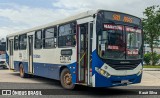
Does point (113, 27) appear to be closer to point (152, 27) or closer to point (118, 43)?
point (118, 43)

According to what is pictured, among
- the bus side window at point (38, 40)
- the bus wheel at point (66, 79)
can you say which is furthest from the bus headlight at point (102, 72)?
the bus side window at point (38, 40)

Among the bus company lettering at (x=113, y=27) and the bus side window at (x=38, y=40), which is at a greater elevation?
the bus company lettering at (x=113, y=27)

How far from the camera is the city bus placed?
40.0ft

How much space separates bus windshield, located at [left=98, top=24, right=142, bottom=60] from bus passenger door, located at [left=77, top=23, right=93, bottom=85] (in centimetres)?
55

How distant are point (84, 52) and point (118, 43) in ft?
4.48

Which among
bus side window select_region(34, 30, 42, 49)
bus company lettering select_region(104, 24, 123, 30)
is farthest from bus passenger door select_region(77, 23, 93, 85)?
bus side window select_region(34, 30, 42, 49)

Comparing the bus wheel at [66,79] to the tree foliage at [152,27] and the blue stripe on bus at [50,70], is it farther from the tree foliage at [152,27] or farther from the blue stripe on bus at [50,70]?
the tree foliage at [152,27]

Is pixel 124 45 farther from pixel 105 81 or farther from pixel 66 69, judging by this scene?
pixel 66 69

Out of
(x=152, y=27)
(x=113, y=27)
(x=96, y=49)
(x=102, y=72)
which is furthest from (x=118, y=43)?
(x=152, y=27)

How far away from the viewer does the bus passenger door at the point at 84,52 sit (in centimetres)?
1252

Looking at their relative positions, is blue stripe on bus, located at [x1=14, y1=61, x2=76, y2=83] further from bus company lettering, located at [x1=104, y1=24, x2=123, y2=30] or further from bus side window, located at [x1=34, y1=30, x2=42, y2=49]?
bus company lettering, located at [x1=104, y1=24, x2=123, y2=30]

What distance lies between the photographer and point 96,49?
1212cm

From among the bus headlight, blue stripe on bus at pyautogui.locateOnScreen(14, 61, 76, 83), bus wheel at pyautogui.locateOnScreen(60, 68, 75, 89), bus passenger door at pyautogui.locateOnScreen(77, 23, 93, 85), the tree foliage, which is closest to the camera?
the bus headlight

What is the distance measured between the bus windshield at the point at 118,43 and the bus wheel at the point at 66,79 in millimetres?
2377
